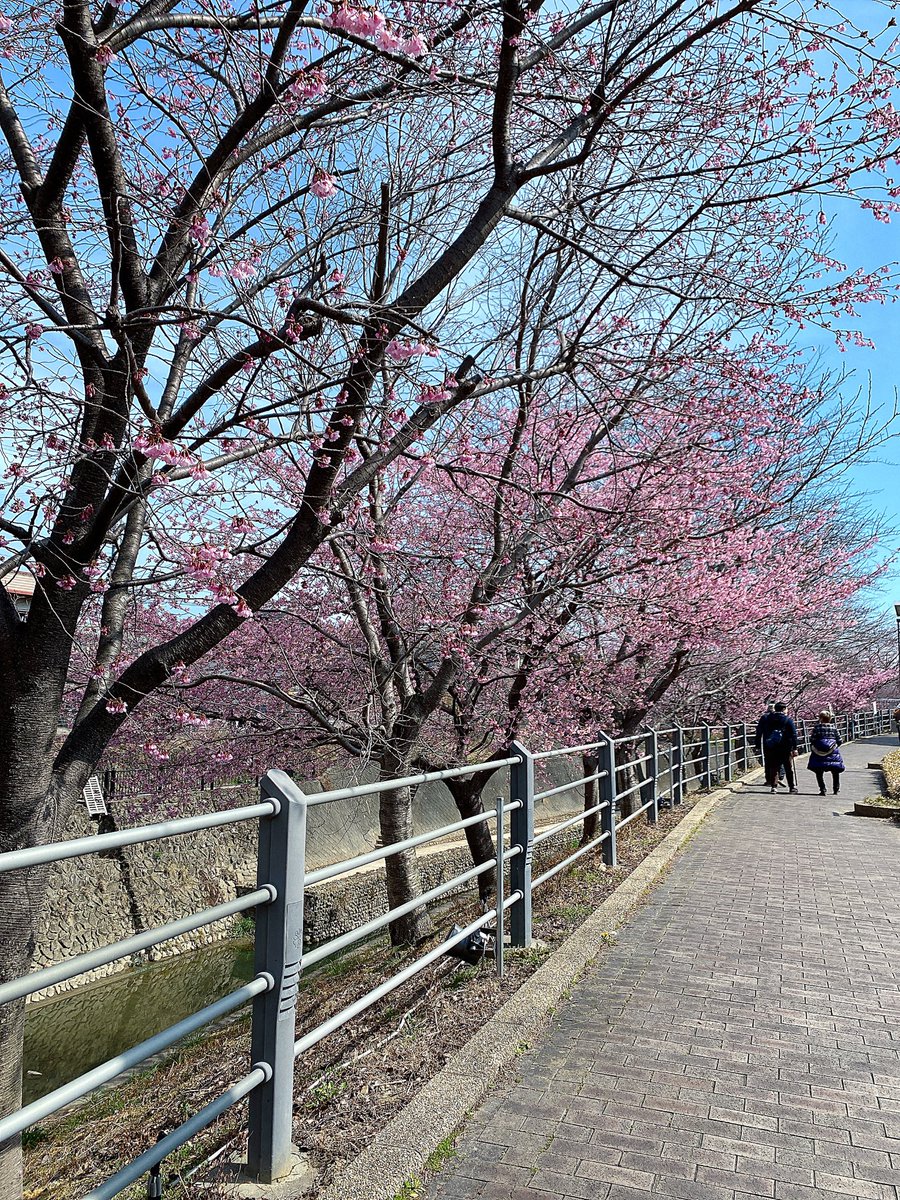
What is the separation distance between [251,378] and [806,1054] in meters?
4.06

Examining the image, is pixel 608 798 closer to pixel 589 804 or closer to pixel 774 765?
pixel 589 804

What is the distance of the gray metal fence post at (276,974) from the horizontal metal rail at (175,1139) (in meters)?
0.06

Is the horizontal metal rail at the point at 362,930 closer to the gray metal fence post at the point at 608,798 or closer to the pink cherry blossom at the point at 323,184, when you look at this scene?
the pink cherry blossom at the point at 323,184

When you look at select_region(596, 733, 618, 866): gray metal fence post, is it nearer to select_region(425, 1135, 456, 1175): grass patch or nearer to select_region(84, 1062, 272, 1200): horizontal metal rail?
select_region(425, 1135, 456, 1175): grass patch

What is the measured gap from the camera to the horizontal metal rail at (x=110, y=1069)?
5.45ft

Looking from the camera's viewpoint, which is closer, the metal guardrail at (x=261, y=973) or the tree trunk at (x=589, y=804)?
the metal guardrail at (x=261, y=973)

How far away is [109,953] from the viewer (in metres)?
1.97

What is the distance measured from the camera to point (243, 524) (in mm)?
4543

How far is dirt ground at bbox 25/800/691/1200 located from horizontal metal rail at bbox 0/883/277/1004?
0.92 m

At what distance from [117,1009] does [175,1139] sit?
1249 cm

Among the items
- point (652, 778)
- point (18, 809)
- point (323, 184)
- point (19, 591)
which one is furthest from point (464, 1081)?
point (652, 778)

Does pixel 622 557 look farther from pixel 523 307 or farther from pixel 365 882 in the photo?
pixel 365 882

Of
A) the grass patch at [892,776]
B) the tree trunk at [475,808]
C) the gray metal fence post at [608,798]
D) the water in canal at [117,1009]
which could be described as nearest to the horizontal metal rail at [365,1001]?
the gray metal fence post at [608,798]

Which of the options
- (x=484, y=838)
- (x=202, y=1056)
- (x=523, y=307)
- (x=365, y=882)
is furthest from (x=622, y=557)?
(x=365, y=882)
